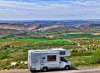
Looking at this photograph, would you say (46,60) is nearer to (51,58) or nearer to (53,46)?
(51,58)

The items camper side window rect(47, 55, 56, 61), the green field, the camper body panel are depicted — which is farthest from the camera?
the green field

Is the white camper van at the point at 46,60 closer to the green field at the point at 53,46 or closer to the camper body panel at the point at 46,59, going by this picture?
the camper body panel at the point at 46,59

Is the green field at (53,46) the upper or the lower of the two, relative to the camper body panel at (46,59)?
lower

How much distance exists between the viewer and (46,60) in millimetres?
15633

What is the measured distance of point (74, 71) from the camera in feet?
53.4

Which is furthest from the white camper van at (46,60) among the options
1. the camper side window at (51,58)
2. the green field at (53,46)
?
the green field at (53,46)

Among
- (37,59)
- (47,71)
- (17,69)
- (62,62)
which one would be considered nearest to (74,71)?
(62,62)

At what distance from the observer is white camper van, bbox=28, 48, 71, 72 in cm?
1527

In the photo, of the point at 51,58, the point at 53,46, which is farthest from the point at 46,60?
the point at 53,46

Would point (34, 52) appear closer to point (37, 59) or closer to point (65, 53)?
point (37, 59)

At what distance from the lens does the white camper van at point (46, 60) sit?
15.3 m

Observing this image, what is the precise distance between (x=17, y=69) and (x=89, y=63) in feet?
27.8

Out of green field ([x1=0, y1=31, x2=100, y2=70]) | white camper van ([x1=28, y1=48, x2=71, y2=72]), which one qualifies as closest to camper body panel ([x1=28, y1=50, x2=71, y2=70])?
white camper van ([x1=28, y1=48, x2=71, y2=72])

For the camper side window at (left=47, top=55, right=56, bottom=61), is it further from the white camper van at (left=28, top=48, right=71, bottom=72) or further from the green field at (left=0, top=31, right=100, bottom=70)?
the green field at (left=0, top=31, right=100, bottom=70)
